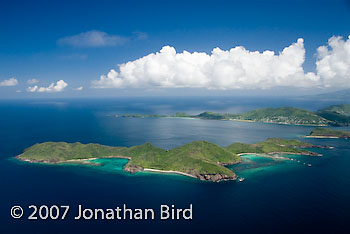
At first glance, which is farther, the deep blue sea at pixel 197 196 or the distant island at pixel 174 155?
the distant island at pixel 174 155

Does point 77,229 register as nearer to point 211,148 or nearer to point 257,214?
point 257,214

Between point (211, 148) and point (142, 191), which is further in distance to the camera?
point (211, 148)

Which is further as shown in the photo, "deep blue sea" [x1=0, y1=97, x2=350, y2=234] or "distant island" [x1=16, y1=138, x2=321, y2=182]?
"distant island" [x1=16, y1=138, x2=321, y2=182]

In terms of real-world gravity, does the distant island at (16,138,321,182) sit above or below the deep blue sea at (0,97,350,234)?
above

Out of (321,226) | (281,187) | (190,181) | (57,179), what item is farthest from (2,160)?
(321,226)

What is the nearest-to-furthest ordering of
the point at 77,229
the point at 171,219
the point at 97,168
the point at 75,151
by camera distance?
the point at 77,229 → the point at 171,219 → the point at 97,168 → the point at 75,151

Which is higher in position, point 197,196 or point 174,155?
point 174,155

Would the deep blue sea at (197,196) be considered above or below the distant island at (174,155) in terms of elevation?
below

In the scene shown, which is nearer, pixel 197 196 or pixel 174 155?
A: pixel 197 196
